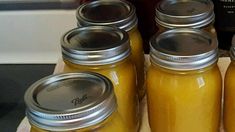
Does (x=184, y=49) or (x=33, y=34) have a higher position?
(x=184, y=49)

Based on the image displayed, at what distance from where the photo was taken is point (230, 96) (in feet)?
1.56

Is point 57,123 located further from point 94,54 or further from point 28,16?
point 28,16

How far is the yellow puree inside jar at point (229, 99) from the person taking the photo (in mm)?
469

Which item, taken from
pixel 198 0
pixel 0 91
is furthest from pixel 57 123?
pixel 0 91

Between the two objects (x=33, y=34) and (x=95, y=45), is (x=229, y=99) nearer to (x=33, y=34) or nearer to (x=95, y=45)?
(x=95, y=45)

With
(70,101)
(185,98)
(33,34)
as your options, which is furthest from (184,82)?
(33,34)

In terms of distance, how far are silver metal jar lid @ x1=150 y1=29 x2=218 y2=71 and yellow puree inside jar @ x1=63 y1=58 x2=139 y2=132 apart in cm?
4

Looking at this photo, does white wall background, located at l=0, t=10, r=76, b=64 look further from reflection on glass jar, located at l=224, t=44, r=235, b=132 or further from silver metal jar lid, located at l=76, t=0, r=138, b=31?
reflection on glass jar, located at l=224, t=44, r=235, b=132

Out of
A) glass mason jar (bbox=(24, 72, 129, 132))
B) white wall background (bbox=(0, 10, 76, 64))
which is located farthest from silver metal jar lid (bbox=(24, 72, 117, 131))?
white wall background (bbox=(0, 10, 76, 64))

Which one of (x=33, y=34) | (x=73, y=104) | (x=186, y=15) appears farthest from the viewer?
(x=33, y=34)

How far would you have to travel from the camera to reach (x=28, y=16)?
82cm

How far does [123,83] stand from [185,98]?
7 centimetres

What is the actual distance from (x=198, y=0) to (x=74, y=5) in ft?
0.99

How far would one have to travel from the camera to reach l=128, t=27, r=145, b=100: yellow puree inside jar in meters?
0.54
